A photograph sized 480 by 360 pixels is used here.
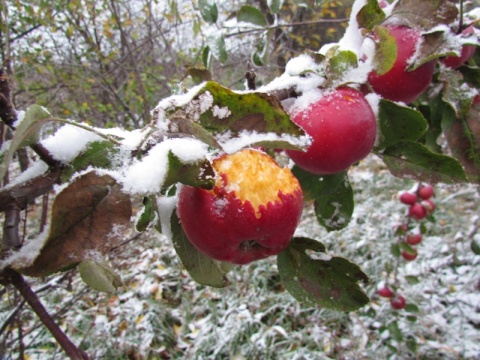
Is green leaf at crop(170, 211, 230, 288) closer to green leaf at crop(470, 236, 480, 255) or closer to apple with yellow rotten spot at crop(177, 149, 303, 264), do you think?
apple with yellow rotten spot at crop(177, 149, 303, 264)

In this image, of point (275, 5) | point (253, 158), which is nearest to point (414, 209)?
point (275, 5)

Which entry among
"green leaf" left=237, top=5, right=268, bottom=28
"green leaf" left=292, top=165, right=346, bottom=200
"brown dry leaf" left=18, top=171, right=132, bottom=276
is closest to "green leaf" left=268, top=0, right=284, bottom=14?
"green leaf" left=237, top=5, right=268, bottom=28

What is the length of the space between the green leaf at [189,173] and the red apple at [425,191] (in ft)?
5.75

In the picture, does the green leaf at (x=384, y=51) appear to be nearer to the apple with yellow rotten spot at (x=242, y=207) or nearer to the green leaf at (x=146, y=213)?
the apple with yellow rotten spot at (x=242, y=207)

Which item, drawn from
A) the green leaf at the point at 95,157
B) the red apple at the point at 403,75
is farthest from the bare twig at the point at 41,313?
the red apple at the point at 403,75

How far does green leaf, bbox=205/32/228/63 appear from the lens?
1043 mm

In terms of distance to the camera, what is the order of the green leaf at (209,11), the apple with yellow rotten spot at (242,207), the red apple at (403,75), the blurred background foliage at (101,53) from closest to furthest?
the apple with yellow rotten spot at (242,207) → the red apple at (403,75) → the green leaf at (209,11) → the blurred background foliage at (101,53)

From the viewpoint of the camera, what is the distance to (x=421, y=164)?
590mm

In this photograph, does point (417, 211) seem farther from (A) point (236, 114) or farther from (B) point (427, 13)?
(A) point (236, 114)

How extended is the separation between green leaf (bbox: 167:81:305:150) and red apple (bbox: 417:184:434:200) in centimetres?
172

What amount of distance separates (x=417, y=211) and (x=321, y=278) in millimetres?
1518

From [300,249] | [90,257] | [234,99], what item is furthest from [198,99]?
[300,249]

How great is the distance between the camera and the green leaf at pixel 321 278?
1.70 feet

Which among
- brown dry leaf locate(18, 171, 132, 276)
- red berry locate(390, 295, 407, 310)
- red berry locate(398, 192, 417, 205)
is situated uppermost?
brown dry leaf locate(18, 171, 132, 276)
